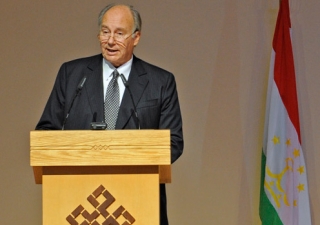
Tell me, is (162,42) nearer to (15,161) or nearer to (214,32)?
(214,32)

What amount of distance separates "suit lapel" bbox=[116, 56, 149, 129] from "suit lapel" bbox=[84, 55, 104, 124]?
11 cm

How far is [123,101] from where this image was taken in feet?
10.7

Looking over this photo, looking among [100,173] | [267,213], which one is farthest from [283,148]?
[100,173]

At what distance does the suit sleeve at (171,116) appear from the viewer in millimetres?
3291

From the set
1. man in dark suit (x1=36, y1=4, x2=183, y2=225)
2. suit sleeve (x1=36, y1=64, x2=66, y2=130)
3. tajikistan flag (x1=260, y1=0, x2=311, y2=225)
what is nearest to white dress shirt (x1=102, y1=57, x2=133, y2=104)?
man in dark suit (x1=36, y1=4, x2=183, y2=225)

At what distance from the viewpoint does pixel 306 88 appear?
528 centimetres

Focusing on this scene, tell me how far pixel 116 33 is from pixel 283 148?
6.77 ft

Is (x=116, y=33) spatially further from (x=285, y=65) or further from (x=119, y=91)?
(x=285, y=65)

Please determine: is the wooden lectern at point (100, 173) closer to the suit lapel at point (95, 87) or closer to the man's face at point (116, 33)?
the suit lapel at point (95, 87)

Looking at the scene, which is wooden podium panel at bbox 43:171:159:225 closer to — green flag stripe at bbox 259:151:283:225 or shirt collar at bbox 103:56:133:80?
shirt collar at bbox 103:56:133:80

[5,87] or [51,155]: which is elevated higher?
[5,87]

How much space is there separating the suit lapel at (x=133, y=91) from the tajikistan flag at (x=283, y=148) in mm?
1740

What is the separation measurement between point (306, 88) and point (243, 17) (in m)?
0.74

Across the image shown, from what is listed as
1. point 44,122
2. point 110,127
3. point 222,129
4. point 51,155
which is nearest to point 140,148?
point 51,155
